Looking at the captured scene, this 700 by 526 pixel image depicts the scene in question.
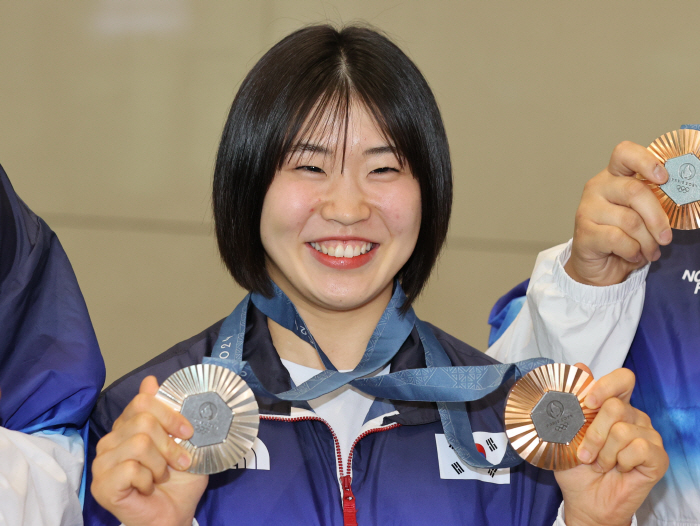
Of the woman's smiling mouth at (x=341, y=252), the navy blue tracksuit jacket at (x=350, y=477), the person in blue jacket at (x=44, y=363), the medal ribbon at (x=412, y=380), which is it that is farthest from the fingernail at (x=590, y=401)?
the person in blue jacket at (x=44, y=363)

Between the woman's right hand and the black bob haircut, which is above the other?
the black bob haircut

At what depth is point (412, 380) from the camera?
4.94 feet

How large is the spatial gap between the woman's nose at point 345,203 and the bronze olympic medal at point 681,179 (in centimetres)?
52

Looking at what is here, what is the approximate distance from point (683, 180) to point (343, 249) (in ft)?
2.01

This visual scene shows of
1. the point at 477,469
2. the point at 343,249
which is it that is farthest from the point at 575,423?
the point at 343,249

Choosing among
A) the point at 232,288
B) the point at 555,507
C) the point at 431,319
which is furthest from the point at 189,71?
the point at 555,507

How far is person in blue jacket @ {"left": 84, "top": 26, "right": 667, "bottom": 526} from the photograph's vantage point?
1438mm

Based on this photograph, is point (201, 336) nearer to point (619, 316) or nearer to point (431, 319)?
point (619, 316)

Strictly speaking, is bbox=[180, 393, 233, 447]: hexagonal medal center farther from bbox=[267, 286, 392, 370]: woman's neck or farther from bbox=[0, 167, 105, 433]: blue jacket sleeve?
bbox=[267, 286, 392, 370]: woman's neck

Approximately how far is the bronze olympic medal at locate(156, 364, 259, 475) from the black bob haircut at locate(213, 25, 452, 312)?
417mm

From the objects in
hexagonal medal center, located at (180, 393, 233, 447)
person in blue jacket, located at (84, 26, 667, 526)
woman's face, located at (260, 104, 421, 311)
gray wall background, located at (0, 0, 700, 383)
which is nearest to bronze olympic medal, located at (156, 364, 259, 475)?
hexagonal medal center, located at (180, 393, 233, 447)

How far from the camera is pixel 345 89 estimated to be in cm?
151

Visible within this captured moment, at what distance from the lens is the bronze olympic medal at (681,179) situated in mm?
A: 1448

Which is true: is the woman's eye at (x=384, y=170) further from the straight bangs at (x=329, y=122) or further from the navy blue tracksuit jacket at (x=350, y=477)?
the navy blue tracksuit jacket at (x=350, y=477)
